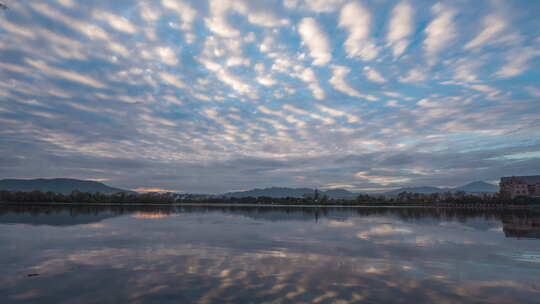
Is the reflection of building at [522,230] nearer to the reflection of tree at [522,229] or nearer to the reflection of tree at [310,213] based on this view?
the reflection of tree at [522,229]

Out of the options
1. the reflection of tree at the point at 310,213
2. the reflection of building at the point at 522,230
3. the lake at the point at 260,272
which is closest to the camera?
the lake at the point at 260,272

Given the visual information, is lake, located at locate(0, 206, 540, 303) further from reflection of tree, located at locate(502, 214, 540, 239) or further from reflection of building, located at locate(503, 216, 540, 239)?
reflection of tree, located at locate(502, 214, 540, 239)

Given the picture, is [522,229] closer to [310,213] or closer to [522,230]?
[522,230]

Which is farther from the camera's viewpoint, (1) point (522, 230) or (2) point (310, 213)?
(2) point (310, 213)

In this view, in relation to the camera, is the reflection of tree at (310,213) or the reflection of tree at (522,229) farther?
the reflection of tree at (310,213)

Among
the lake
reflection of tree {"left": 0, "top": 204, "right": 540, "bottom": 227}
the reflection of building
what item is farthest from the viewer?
reflection of tree {"left": 0, "top": 204, "right": 540, "bottom": 227}

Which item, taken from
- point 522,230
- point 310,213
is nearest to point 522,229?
point 522,230

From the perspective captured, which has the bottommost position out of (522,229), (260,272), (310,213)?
(310,213)

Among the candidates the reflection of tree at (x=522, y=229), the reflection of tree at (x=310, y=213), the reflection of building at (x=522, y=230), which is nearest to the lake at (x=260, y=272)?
the reflection of building at (x=522, y=230)

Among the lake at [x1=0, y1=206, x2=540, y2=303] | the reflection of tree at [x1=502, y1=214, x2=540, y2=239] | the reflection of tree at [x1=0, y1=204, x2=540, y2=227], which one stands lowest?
the reflection of tree at [x1=0, y1=204, x2=540, y2=227]

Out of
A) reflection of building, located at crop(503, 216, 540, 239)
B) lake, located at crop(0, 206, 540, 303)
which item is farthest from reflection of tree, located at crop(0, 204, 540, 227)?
lake, located at crop(0, 206, 540, 303)

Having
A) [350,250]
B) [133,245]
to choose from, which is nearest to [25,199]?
[133,245]

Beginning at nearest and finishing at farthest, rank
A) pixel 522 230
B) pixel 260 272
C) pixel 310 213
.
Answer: pixel 260 272 → pixel 522 230 → pixel 310 213

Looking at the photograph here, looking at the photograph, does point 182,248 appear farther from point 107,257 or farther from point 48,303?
point 48,303
